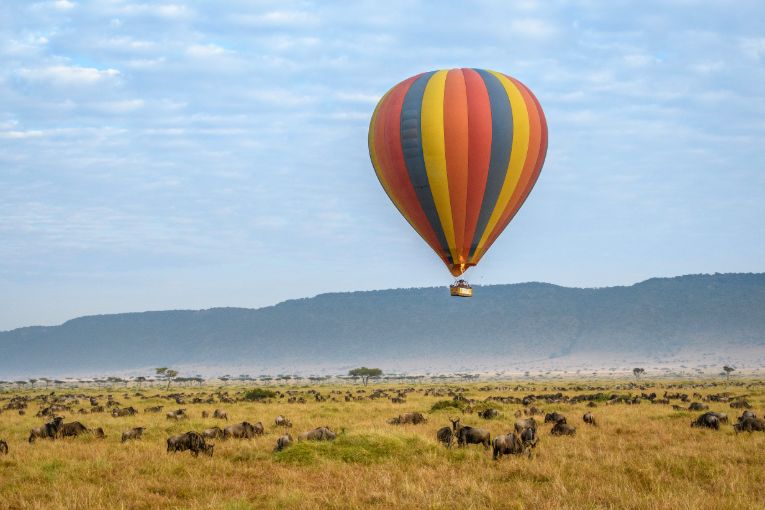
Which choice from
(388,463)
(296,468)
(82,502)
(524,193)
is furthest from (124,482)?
(524,193)

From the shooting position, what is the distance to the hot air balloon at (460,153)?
29.2 meters

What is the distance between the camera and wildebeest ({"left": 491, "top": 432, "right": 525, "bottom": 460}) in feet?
60.9

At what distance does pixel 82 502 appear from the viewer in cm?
1370

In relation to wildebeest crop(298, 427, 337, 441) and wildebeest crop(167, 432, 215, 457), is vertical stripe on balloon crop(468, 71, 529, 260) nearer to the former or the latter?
wildebeest crop(298, 427, 337, 441)

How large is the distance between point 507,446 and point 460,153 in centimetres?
1364

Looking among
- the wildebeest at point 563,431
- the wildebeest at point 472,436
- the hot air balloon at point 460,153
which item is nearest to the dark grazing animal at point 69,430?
the wildebeest at point 472,436

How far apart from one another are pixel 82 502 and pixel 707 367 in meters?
200

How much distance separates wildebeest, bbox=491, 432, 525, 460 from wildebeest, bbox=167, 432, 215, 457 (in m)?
7.46

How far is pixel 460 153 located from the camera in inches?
1147

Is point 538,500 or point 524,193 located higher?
point 524,193

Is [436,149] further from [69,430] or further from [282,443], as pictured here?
[69,430]

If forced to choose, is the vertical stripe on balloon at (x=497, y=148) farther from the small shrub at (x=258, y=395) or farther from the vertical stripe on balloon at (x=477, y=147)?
the small shrub at (x=258, y=395)

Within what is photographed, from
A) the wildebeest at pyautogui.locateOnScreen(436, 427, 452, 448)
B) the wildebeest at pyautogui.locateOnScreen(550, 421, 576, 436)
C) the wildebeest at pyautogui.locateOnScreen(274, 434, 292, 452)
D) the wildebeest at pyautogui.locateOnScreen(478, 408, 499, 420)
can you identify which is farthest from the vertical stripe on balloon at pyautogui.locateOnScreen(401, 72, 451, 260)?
the wildebeest at pyautogui.locateOnScreen(274, 434, 292, 452)

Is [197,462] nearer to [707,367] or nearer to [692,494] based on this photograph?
[692,494]
